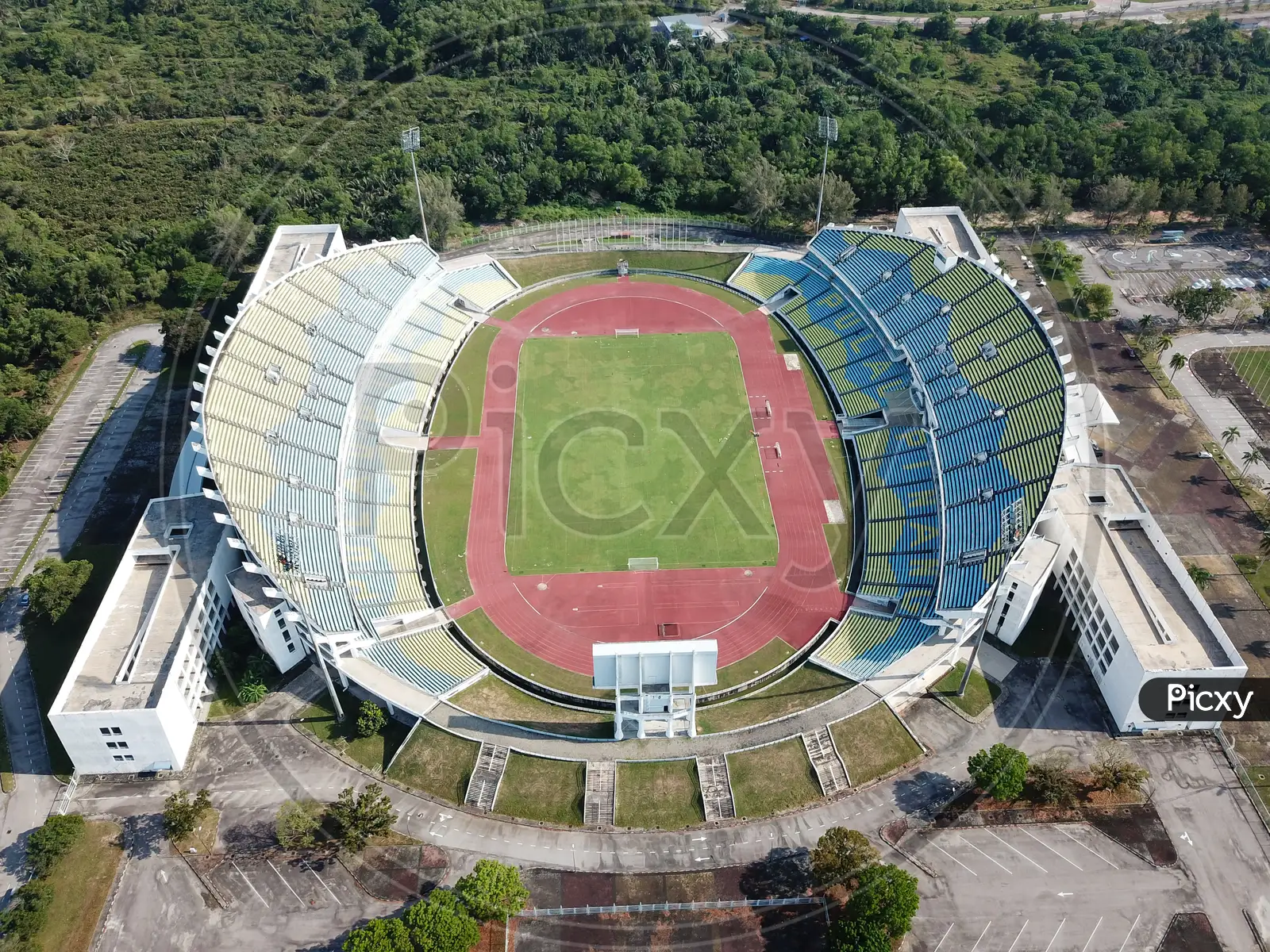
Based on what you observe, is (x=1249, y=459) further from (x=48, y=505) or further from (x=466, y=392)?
(x=48, y=505)

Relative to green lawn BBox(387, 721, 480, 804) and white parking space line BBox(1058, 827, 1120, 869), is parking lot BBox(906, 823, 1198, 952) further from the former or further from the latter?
green lawn BBox(387, 721, 480, 804)

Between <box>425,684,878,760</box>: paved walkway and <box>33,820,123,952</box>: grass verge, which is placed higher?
<box>425,684,878,760</box>: paved walkway

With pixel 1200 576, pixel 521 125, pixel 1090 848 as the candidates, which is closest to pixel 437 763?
pixel 1090 848

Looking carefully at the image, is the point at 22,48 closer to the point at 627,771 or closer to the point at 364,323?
the point at 364,323

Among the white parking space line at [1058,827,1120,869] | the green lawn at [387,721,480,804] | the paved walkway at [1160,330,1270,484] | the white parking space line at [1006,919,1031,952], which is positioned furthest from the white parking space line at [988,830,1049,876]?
the paved walkway at [1160,330,1270,484]

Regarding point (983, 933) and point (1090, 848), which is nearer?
point (983, 933)

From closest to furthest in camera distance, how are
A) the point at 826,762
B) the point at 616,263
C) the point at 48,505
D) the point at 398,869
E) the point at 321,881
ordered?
1. the point at 321,881
2. the point at 398,869
3. the point at 826,762
4. the point at 48,505
5. the point at 616,263
